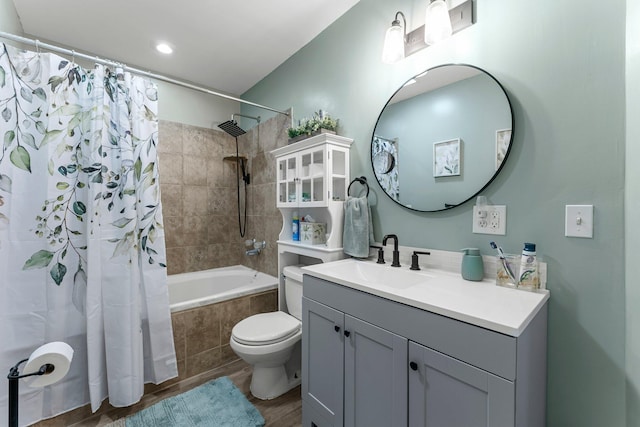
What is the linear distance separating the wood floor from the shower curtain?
4.7 inches

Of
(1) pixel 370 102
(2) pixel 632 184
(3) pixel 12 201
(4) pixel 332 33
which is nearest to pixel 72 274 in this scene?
(3) pixel 12 201

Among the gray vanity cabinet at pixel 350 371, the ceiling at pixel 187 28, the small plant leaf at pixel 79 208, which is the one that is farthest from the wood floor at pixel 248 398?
the ceiling at pixel 187 28

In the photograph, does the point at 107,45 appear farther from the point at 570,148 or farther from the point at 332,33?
the point at 570,148

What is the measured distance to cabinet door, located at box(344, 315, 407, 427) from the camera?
1.01 m

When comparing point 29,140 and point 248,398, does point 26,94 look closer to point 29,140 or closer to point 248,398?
point 29,140

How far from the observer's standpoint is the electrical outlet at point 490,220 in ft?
3.98

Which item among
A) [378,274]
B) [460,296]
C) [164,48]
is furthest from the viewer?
[164,48]

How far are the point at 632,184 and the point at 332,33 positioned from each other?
193cm

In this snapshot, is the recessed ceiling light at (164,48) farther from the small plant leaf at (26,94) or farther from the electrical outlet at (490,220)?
the electrical outlet at (490,220)

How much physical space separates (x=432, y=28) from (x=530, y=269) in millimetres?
1183

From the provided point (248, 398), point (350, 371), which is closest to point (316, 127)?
point (350, 371)

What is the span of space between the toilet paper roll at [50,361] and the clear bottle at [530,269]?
1597 mm

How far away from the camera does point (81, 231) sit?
1.56 m

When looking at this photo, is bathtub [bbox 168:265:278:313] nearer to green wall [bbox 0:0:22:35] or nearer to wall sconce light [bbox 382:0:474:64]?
wall sconce light [bbox 382:0:474:64]
